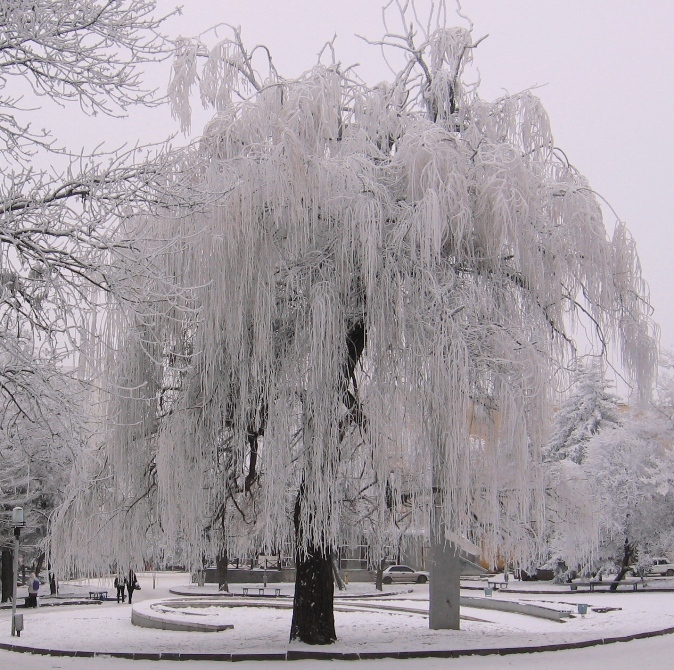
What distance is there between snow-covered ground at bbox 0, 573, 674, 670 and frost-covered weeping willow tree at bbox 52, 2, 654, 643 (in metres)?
1.62

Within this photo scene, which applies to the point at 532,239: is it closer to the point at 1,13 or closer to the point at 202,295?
the point at 202,295

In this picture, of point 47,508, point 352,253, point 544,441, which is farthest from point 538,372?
point 47,508

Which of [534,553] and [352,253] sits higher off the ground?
[352,253]

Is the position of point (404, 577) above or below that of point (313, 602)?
below

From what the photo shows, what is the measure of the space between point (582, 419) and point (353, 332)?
3274 centimetres

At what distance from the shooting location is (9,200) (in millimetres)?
8000

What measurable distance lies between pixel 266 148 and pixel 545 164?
479cm

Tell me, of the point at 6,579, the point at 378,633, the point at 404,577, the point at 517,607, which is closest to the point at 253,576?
the point at 404,577

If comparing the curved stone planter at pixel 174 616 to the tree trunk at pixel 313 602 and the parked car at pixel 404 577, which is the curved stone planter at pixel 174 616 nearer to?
the tree trunk at pixel 313 602

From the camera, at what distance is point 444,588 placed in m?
17.0

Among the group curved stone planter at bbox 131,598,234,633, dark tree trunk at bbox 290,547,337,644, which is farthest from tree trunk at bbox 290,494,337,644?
curved stone planter at bbox 131,598,234,633

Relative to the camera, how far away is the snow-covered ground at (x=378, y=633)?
13711 millimetres

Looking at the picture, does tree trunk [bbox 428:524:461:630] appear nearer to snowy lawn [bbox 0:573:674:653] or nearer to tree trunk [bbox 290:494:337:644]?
snowy lawn [bbox 0:573:674:653]

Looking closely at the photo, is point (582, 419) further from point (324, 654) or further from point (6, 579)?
point (324, 654)
